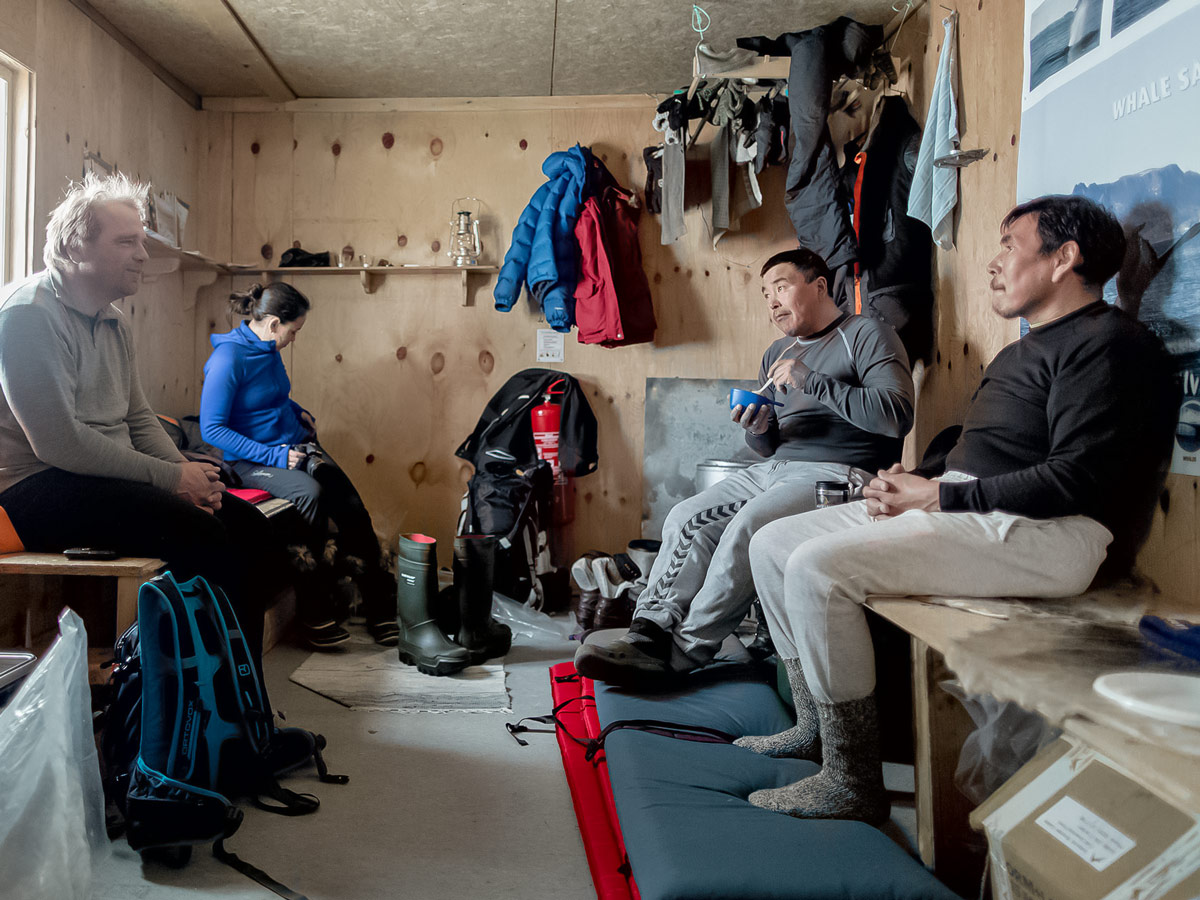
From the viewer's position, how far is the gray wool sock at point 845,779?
4.48 feet

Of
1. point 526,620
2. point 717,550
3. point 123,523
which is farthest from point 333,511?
point 717,550

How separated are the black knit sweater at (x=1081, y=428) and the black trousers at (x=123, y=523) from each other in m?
1.68

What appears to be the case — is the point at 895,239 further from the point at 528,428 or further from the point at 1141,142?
the point at 528,428

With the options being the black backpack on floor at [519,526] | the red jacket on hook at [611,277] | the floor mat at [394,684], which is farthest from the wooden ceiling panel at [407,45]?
the floor mat at [394,684]

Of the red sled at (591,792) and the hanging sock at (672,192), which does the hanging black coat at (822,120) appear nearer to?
the hanging sock at (672,192)

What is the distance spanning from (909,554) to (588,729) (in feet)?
3.17

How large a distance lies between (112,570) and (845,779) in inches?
61.9

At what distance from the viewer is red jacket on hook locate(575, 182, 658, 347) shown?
3.54m

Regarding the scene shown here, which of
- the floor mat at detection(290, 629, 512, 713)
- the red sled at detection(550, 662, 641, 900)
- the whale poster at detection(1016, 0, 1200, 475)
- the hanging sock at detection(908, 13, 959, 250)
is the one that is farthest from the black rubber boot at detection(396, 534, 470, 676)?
the whale poster at detection(1016, 0, 1200, 475)

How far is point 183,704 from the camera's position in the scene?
1479 mm

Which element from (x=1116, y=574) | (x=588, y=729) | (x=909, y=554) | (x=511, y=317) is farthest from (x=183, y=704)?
(x=511, y=317)

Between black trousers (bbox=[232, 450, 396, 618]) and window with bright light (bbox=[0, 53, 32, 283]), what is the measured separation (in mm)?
1024

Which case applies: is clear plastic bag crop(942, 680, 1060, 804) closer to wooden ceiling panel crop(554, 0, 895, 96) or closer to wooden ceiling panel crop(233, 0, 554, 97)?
wooden ceiling panel crop(554, 0, 895, 96)

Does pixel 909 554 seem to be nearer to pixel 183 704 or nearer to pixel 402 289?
pixel 183 704
